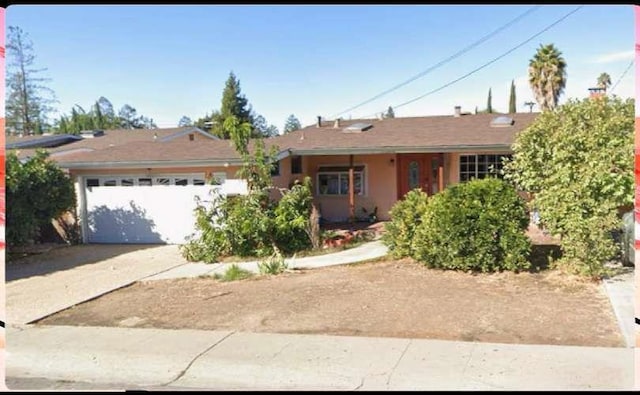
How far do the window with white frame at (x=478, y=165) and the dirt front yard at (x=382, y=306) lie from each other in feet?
23.5

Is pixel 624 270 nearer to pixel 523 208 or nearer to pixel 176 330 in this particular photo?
pixel 523 208

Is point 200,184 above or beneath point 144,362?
above

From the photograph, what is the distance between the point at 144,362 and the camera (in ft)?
16.9

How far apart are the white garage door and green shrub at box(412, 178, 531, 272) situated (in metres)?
6.24

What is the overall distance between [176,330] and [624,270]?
7335mm

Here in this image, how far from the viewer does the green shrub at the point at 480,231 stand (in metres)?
8.43

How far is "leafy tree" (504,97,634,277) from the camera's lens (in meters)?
7.83

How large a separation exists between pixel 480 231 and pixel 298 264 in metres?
3.79

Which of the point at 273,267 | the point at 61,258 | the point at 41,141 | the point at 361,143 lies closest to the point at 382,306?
the point at 273,267

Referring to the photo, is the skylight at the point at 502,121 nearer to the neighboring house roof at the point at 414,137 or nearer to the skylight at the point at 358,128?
the neighboring house roof at the point at 414,137

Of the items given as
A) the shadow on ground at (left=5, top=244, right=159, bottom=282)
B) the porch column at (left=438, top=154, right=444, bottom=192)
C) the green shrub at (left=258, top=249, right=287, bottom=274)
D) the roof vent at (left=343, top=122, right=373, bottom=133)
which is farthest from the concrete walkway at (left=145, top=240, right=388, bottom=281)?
the roof vent at (left=343, top=122, right=373, bottom=133)

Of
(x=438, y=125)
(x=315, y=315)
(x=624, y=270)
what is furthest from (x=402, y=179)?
(x=315, y=315)

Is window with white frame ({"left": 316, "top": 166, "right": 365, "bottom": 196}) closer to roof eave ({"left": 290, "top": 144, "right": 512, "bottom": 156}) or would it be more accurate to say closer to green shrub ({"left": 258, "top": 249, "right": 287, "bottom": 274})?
roof eave ({"left": 290, "top": 144, "right": 512, "bottom": 156})

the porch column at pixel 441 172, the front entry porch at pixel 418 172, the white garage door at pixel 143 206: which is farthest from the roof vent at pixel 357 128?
the white garage door at pixel 143 206
